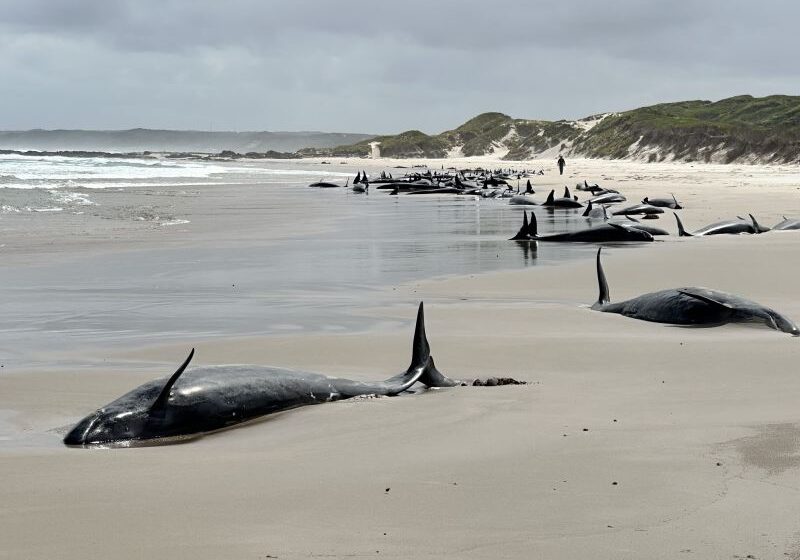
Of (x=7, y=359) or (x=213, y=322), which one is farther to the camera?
(x=213, y=322)

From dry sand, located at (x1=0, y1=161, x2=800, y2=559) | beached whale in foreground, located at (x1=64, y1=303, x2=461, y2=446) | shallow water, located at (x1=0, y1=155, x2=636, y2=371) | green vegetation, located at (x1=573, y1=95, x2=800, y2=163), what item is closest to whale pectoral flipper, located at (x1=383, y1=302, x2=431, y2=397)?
beached whale in foreground, located at (x1=64, y1=303, x2=461, y2=446)

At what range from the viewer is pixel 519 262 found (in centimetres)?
1287

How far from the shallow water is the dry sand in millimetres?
855

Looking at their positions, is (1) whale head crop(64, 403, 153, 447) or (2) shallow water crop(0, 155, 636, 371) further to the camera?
(2) shallow water crop(0, 155, 636, 371)

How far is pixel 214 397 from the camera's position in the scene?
523 cm

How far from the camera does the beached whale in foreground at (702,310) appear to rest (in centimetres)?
737

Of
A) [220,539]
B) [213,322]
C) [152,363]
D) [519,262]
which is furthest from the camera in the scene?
[519,262]

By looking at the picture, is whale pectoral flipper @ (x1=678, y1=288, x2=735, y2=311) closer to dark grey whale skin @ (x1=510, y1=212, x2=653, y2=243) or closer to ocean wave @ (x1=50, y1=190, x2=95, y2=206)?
dark grey whale skin @ (x1=510, y1=212, x2=653, y2=243)

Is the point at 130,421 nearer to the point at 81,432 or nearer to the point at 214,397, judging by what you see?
the point at 81,432

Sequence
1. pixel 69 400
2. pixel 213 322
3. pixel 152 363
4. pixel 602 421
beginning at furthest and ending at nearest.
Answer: pixel 213 322, pixel 152 363, pixel 69 400, pixel 602 421

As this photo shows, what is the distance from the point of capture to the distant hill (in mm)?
57875

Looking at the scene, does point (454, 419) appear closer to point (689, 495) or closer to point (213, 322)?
point (689, 495)

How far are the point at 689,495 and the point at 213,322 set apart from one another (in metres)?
5.34

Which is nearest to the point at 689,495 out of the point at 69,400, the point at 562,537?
the point at 562,537
